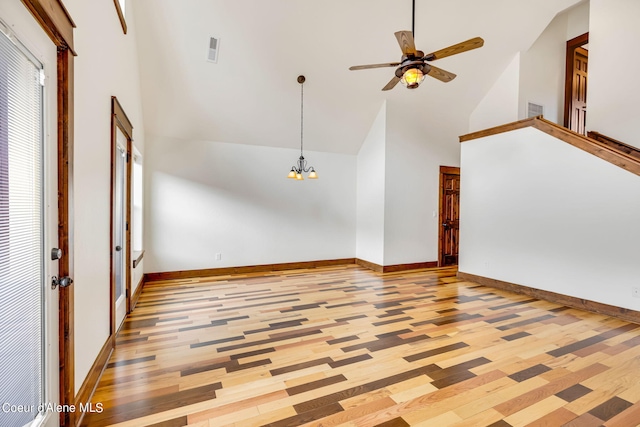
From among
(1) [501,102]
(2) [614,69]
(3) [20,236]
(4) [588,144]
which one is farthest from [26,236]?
(2) [614,69]

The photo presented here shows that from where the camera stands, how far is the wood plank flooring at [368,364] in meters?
1.95

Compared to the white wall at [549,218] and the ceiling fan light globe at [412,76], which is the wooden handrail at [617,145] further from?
the ceiling fan light globe at [412,76]

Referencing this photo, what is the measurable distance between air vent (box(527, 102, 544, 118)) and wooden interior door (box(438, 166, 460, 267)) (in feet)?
5.63

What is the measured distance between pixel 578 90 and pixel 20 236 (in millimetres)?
9574

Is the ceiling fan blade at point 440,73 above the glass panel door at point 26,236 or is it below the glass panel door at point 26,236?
above

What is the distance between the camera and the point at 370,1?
429 centimetres

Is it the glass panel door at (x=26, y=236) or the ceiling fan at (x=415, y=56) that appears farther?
the ceiling fan at (x=415, y=56)

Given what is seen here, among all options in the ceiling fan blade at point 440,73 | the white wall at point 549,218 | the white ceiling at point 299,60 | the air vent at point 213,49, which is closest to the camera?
the ceiling fan blade at point 440,73

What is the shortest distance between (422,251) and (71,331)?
6014mm

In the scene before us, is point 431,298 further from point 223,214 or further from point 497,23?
point 497,23

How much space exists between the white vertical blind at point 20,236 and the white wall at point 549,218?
548 cm

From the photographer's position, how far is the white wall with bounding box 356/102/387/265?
616 cm

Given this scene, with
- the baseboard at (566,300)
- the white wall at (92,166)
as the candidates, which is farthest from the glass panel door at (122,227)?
the baseboard at (566,300)

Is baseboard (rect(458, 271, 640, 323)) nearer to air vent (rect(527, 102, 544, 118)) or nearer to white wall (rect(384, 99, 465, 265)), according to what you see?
white wall (rect(384, 99, 465, 265))
